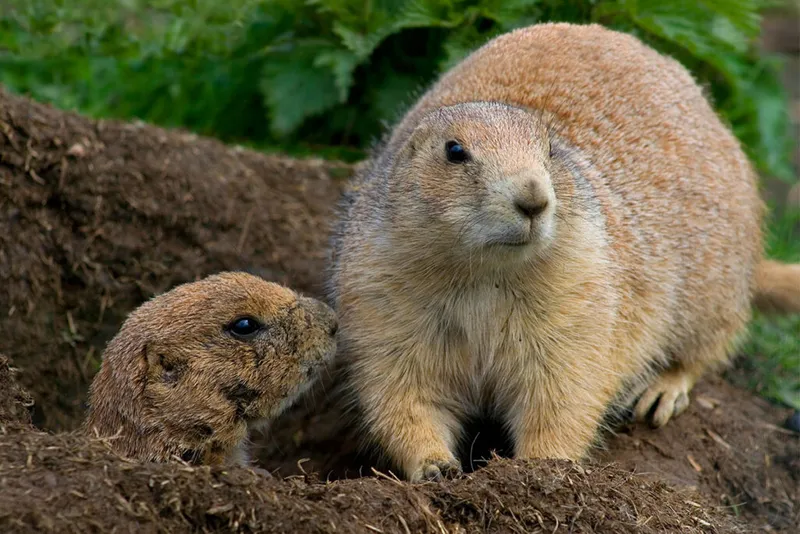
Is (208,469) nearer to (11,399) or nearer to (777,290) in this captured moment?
(11,399)

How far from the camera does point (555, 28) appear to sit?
6.73 meters

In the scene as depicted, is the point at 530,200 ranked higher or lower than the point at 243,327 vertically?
higher

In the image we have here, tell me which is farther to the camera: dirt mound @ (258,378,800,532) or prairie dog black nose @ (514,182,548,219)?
dirt mound @ (258,378,800,532)

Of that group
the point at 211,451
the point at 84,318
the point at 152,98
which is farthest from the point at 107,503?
the point at 152,98

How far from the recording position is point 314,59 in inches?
→ 314

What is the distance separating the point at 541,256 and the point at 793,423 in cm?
255

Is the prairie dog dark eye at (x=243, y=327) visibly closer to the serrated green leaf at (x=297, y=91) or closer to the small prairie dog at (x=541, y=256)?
the small prairie dog at (x=541, y=256)

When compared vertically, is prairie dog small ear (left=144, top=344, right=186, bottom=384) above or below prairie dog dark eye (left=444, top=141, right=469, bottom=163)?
below

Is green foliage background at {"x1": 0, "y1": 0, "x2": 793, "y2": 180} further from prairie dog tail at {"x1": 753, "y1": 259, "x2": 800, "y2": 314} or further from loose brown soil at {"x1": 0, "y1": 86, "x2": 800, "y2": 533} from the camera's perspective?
prairie dog tail at {"x1": 753, "y1": 259, "x2": 800, "y2": 314}

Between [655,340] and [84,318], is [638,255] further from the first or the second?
[84,318]

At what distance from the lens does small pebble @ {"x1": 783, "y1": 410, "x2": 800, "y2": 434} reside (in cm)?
623

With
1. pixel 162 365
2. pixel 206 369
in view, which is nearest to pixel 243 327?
pixel 206 369

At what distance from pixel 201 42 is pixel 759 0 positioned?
15.6 ft

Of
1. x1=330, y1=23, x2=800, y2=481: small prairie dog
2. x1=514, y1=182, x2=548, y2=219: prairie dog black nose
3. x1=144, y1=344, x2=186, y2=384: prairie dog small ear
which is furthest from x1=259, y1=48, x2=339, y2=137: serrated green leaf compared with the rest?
x1=514, y1=182, x2=548, y2=219: prairie dog black nose
